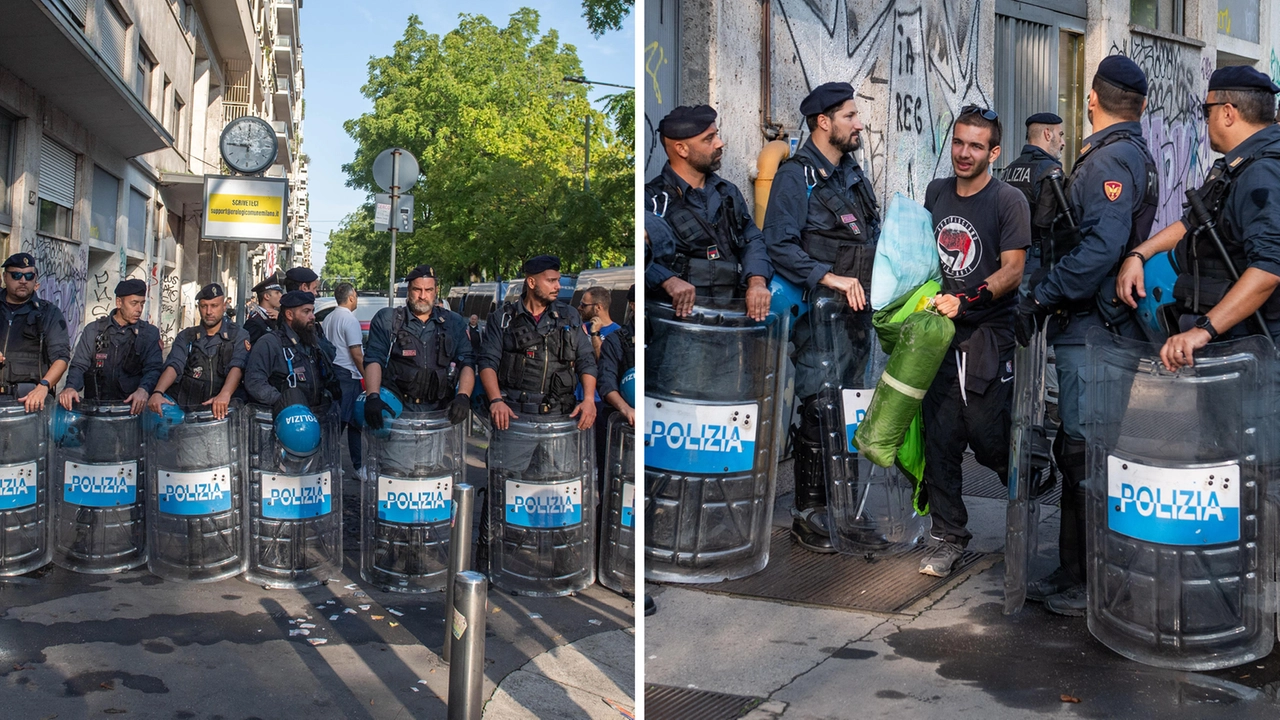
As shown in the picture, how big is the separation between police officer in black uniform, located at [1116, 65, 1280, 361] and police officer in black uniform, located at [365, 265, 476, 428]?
121 inches

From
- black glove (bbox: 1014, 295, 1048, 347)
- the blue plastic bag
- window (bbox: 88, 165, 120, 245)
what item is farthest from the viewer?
window (bbox: 88, 165, 120, 245)

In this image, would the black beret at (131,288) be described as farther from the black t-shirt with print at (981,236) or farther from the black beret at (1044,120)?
the black beret at (1044,120)

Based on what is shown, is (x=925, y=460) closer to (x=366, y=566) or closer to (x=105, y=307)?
(x=366, y=566)

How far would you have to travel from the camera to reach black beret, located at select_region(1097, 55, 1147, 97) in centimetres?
359

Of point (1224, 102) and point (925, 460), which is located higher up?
point (1224, 102)

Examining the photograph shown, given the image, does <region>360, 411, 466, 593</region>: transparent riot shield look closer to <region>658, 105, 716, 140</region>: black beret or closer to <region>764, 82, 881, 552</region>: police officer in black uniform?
<region>764, 82, 881, 552</region>: police officer in black uniform

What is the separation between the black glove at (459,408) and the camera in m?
4.93

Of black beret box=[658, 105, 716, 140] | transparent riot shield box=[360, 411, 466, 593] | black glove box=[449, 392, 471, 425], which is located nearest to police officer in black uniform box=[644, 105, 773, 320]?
black beret box=[658, 105, 716, 140]

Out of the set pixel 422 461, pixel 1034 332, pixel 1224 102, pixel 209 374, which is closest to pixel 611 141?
pixel 1034 332

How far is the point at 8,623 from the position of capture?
3.62 meters

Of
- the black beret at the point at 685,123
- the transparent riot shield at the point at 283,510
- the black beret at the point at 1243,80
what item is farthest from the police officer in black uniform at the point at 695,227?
the transparent riot shield at the point at 283,510

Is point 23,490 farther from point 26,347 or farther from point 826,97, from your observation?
point 826,97

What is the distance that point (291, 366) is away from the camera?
5.40m

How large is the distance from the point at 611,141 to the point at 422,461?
2439 millimetres
